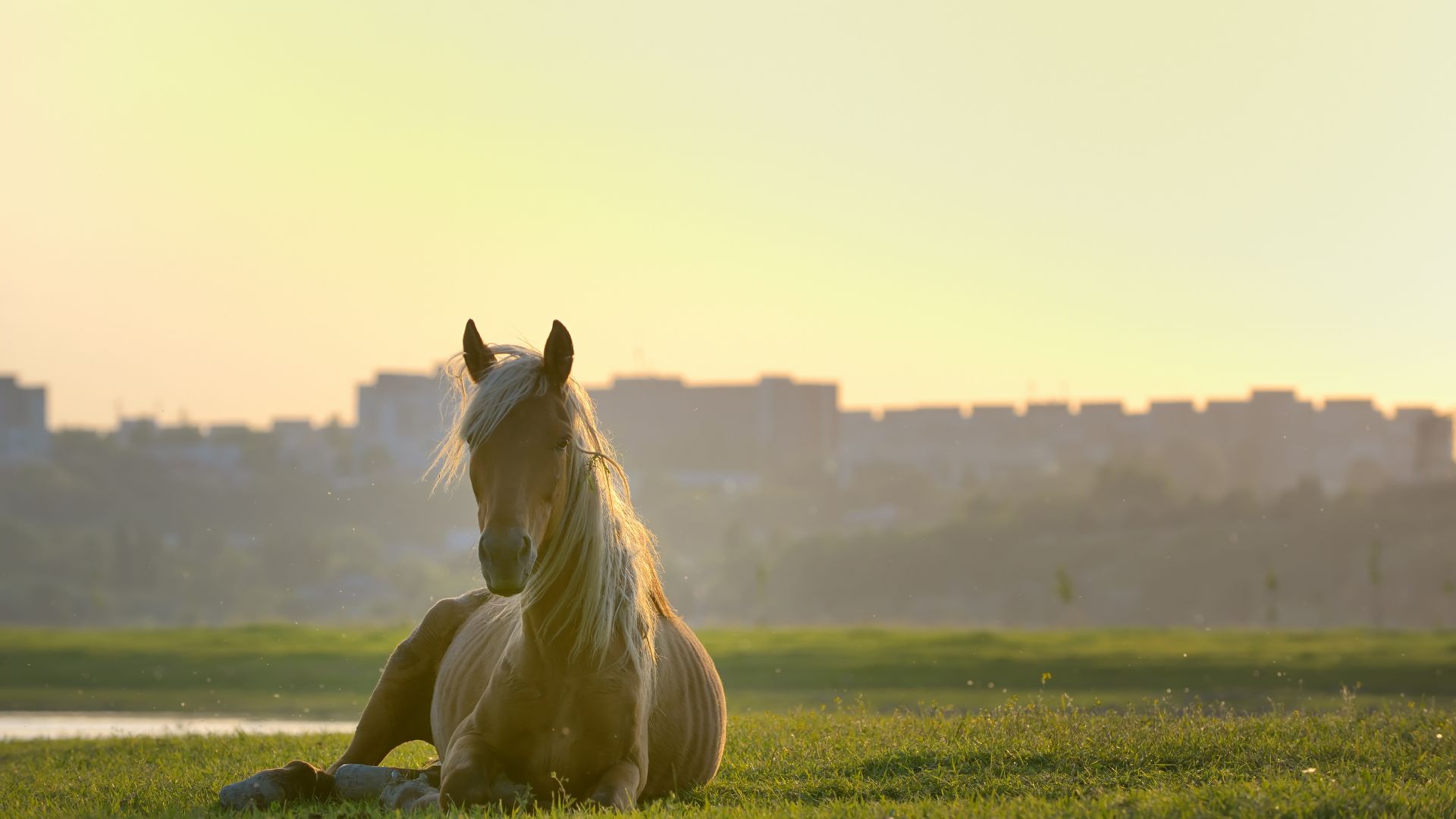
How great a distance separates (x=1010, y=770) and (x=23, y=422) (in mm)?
191235

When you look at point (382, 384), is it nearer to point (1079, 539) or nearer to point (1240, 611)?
point (1079, 539)

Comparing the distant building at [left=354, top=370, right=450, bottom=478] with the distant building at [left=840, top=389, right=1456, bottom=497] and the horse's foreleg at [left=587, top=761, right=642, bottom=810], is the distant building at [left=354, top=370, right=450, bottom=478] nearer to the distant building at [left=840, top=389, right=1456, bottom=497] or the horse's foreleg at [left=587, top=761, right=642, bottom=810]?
the distant building at [left=840, top=389, right=1456, bottom=497]

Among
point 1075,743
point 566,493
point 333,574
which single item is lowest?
point 333,574

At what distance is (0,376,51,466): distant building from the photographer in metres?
174

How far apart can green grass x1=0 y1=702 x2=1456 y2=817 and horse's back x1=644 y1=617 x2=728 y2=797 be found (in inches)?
6.2

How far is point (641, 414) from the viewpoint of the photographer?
169000 mm

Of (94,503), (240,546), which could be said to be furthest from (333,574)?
(94,503)

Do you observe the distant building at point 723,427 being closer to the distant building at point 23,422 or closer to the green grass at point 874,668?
the distant building at point 23,422

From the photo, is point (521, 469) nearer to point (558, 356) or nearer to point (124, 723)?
point (558, 356)

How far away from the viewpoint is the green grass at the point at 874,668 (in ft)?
118

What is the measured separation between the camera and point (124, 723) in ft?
97.4

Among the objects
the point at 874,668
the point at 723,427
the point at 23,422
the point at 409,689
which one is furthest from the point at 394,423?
the point at 409,689

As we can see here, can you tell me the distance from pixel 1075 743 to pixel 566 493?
4504 millimetres

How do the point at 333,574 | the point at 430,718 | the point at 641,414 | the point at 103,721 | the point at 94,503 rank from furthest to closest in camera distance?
the point at 641,414
the point at 94,503
the point at 333,574
the point at 103,721
the point at 430,718
